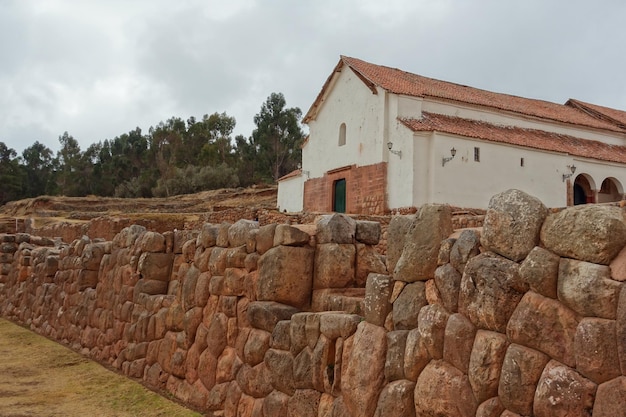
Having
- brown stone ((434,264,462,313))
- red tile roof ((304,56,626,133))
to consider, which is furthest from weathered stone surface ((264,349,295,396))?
red tile roof ((304,56,626,133))

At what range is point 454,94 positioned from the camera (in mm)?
23984

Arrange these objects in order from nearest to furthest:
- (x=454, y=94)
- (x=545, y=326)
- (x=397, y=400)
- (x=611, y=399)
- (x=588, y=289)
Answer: (x=611, y=399) < (x=588, y=289) < (x=545, y=326) < (x=397, y=400) < (x=454, y=94)

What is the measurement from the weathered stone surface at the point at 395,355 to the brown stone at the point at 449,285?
377 mm

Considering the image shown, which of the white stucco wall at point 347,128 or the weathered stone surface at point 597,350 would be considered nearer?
the weathered stone surface at point 597,350

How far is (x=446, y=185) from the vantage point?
67.6 feet

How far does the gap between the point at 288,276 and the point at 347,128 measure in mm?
19937

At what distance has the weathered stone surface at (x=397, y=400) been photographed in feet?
10.7

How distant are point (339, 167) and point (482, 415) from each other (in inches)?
861

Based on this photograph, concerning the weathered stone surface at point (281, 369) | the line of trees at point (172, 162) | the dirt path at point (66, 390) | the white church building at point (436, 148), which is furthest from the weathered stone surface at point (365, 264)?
the line of trees at point (172, 162)

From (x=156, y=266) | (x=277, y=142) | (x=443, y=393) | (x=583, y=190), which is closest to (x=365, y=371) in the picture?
(x=443, y=393)

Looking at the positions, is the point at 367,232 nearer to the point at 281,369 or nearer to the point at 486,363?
the point at 281,369

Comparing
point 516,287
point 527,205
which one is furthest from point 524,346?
point 527,205

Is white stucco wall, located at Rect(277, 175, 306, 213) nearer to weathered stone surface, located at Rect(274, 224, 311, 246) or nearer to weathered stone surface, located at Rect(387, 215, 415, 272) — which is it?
weathered stone surface, located at Rect(274, 224, 311, 246)

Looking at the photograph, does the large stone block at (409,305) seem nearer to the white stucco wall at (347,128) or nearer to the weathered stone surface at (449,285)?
the weathered stone surface at (449,285)
